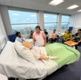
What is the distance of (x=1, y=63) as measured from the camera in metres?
1.28

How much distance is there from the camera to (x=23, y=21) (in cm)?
531

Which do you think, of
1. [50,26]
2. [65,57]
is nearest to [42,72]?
[65,57]

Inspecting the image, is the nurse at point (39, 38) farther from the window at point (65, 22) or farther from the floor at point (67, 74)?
the window at point (65, 22)

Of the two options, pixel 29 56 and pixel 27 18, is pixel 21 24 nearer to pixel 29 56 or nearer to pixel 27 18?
pixel 27 18

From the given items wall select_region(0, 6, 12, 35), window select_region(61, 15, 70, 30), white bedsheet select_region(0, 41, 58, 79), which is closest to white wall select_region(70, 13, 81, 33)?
window select_region(61, 15, 70, 30)

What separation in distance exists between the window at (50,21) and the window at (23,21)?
3.26 feet

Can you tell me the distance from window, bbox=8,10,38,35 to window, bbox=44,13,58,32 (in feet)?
3.26

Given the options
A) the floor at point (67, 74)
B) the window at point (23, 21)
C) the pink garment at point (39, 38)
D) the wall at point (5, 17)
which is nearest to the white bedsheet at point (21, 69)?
the floor at point (67, 74)

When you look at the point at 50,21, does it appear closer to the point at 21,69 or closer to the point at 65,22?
the point at 65,22

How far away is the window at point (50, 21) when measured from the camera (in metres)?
6.40

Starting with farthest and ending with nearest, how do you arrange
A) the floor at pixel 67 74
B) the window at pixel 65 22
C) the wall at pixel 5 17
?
the window at pixel 65 22 → the wall at pixel 5 17 → the floor at pixel 67 74

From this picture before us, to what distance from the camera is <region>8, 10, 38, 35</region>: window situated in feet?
16.0

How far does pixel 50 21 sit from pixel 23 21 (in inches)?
102

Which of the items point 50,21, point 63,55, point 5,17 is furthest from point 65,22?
point 63,55
